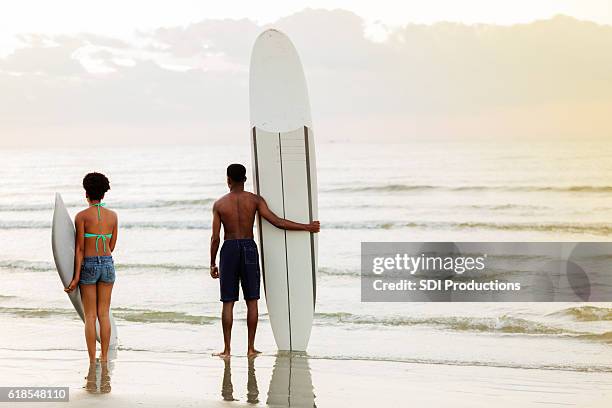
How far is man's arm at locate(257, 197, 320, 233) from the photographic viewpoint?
6.01 m

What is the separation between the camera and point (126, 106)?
34812 mm

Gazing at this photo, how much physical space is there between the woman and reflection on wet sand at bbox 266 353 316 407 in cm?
123

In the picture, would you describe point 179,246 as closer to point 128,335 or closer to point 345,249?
point 345,249

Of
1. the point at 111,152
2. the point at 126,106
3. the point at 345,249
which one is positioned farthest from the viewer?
the point at 111,152

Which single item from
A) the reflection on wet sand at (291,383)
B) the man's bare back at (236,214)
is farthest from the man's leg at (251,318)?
the man's bare back at (236,214)

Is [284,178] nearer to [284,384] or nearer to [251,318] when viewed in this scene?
[251,318]

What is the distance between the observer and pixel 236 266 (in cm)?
584

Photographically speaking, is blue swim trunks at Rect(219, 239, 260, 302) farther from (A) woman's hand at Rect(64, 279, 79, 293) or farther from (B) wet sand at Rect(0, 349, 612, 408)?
(A) woman's hand at Rect(64, 279, 79, 293)

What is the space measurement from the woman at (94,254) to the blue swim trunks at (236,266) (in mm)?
829

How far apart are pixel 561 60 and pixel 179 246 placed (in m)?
22.2

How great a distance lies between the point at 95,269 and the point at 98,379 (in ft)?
2.27

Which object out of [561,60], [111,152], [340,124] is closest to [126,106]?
[111,152]

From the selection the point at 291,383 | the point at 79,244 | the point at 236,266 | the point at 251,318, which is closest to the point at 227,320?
the point at 251,318

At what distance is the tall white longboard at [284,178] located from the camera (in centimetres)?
627
